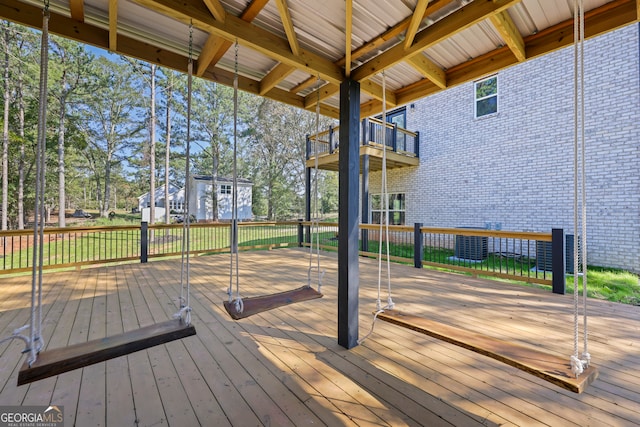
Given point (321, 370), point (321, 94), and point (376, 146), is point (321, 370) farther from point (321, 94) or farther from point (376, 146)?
point (376, 146)

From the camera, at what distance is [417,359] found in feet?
7.48

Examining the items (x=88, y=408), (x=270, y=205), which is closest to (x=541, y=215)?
(x=88, y=408)

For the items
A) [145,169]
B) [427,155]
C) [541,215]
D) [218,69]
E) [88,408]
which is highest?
[145,169]

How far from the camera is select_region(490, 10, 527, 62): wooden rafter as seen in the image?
182cm

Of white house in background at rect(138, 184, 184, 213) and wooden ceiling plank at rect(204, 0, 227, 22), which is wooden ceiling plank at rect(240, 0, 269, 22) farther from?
white house in background at rect(138, 184, 184, 213)

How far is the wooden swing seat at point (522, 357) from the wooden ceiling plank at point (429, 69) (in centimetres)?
210

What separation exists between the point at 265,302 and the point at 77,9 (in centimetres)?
248

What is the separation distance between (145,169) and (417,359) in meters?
24.4

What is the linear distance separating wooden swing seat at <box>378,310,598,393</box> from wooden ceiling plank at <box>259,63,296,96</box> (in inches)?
92.5

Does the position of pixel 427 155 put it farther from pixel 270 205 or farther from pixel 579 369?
pixel 270 205

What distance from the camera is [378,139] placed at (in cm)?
848

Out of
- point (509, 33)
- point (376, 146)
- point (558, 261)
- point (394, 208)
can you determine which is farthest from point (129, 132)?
point (558, 261)

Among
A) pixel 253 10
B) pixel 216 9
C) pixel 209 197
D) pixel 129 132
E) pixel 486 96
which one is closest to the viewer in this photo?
pixel 216 9

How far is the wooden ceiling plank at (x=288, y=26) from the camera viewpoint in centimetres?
178
